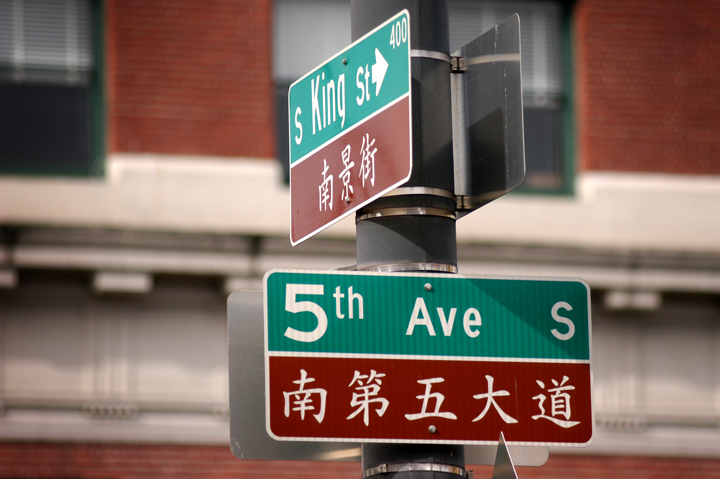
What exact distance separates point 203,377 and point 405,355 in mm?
6074

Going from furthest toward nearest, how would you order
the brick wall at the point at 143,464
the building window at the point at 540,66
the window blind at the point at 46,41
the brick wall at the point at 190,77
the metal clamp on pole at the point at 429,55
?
the building window at the point at 540,66 < the window blind at the point at 46,41 < the brick wall at the point at 190,77 < the brick wall at the point at 143,464 < the metal clamp on pole at the point at 429,55

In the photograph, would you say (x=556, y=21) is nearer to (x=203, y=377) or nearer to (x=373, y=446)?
(x=203, y=377)

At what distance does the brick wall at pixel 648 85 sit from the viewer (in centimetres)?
983

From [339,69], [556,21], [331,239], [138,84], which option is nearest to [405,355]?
[339,69]

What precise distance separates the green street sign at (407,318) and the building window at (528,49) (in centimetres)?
679

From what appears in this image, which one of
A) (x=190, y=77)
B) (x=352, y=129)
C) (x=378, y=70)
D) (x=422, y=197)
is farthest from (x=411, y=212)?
(x=190, y=77)

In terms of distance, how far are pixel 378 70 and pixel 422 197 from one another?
39cm

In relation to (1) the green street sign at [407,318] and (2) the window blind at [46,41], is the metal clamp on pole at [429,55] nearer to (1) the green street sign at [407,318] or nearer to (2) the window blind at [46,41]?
(1) the green street sign at [407,318]

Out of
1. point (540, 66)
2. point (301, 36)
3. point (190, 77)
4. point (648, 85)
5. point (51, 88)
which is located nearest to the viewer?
point (190, 77)

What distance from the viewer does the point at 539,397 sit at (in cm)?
304

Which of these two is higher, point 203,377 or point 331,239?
point 331,239

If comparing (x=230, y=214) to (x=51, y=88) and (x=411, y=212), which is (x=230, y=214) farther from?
(x=411, y=212)

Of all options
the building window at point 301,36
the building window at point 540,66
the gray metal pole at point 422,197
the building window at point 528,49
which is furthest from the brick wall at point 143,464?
the gray metal pole at point 422,197

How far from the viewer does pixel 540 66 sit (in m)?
10.2
